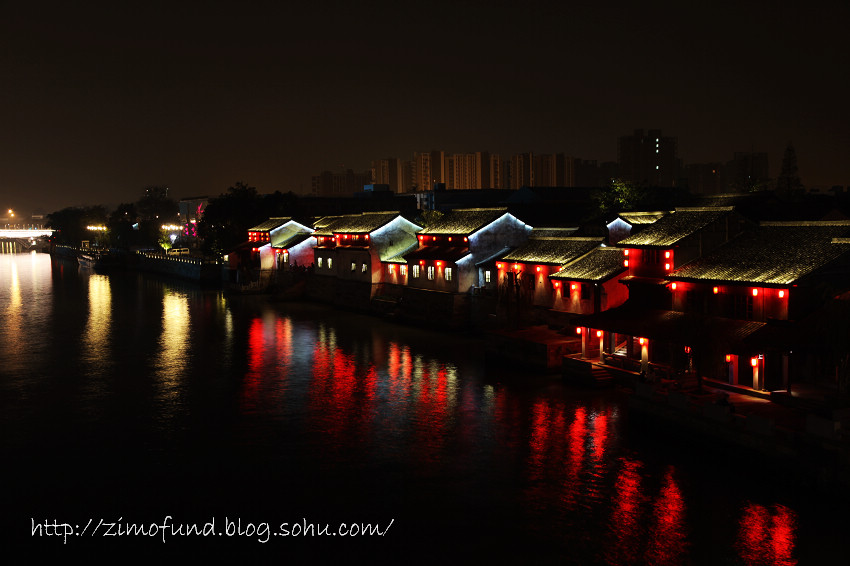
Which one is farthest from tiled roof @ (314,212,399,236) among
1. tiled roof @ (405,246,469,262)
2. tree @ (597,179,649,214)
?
tree @ (597,179,649,214)

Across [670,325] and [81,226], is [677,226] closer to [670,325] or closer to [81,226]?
[670,325]

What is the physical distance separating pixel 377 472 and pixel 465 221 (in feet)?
113

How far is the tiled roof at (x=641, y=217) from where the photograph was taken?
43500mm

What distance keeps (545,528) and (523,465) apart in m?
4.73

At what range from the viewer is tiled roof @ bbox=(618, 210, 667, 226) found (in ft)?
143

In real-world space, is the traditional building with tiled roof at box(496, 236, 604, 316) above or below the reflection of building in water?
above

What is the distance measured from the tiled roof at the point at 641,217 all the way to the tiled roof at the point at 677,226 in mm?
6546

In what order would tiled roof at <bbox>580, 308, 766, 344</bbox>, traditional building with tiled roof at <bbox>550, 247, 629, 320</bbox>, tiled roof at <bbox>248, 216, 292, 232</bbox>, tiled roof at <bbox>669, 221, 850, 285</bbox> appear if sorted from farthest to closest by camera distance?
tiled roof at <bbox>248, 216, 292, 232</bbox>, traditional building with tiled roof at <bbox>550, 247, 629, 320</bbox>, tiled roof at <bbox>580, 308, 766, 344</bbox>, tiled roof at <bbox>669, 221, 850, 285</bbox>

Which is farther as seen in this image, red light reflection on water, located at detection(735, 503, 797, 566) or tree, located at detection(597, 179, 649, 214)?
tree, located at detection(597, 179, 649, 214)

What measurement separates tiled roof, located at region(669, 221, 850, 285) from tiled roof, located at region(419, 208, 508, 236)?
22.7 m

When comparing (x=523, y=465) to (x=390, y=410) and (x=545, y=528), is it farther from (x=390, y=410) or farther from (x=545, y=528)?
(x=390, y=410)

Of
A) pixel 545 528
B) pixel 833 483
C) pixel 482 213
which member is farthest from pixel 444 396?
pixel 482 213

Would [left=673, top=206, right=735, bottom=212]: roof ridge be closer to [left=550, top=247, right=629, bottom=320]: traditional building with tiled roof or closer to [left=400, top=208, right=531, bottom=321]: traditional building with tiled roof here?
[left=550, top=247, right=629, bottom=320]: traditional building with tiled roof

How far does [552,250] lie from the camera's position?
4778 cm
